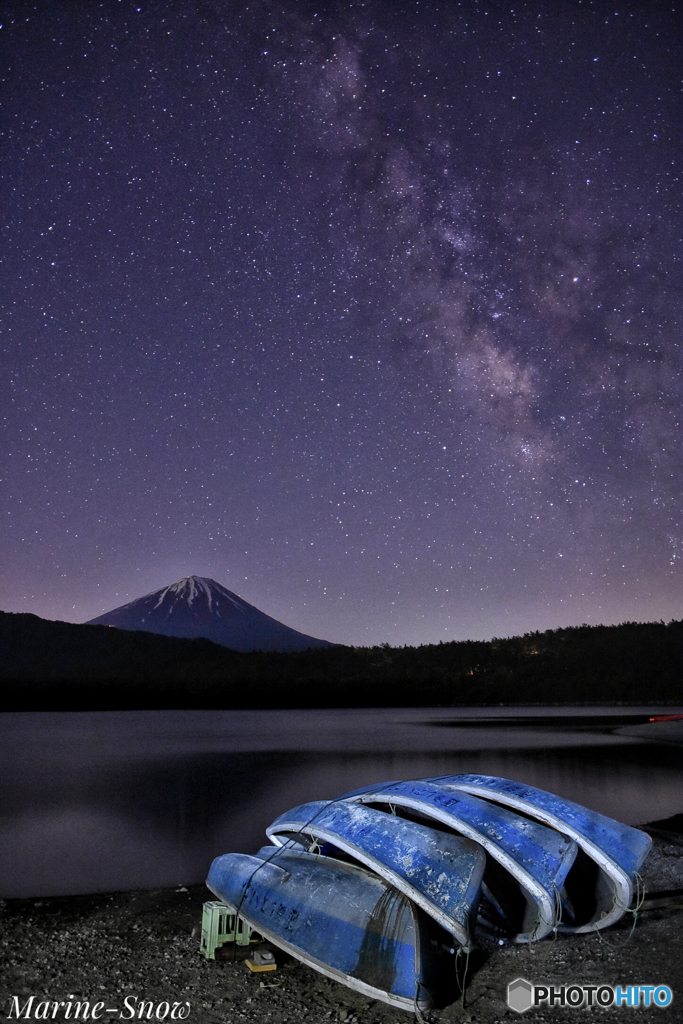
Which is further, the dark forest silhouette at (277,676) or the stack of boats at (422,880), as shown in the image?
the dark forest silhouette at (277,676)

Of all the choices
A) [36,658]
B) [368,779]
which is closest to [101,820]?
[368,779]

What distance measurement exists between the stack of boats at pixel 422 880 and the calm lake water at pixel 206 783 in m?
7.21

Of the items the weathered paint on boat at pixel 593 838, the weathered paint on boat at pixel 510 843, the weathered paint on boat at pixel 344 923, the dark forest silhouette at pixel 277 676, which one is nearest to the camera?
the weathered paint on boat at pixel 344 923

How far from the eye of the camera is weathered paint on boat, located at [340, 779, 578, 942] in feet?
23.5

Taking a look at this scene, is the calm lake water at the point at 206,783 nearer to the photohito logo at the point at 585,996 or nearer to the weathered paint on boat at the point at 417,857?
the weathered paint on boat at the point at 417,857

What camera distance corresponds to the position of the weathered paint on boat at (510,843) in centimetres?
716

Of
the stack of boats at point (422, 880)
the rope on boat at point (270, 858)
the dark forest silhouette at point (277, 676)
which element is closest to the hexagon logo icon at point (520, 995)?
the stack of boats at point (422, 880)

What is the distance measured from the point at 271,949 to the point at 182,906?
3.01 meters

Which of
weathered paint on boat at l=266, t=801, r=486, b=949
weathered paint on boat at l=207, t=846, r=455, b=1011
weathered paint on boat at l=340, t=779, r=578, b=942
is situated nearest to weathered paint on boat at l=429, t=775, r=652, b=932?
weathered paint on boat at l=340, t=779, r=578, b=942

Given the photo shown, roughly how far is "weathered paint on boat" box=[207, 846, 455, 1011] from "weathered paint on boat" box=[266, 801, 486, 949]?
278 millimetres

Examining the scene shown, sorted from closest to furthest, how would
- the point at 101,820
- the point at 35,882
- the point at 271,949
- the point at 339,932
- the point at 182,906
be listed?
the point at 339,932
the point at 271,949
the point at 182,906
the point at 35,882
the point at 101,820

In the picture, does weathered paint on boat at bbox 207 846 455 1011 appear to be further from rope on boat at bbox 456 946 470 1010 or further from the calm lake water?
the calm lake water

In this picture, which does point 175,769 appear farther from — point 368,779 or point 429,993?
point 429,993

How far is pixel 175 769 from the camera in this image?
38688mm
